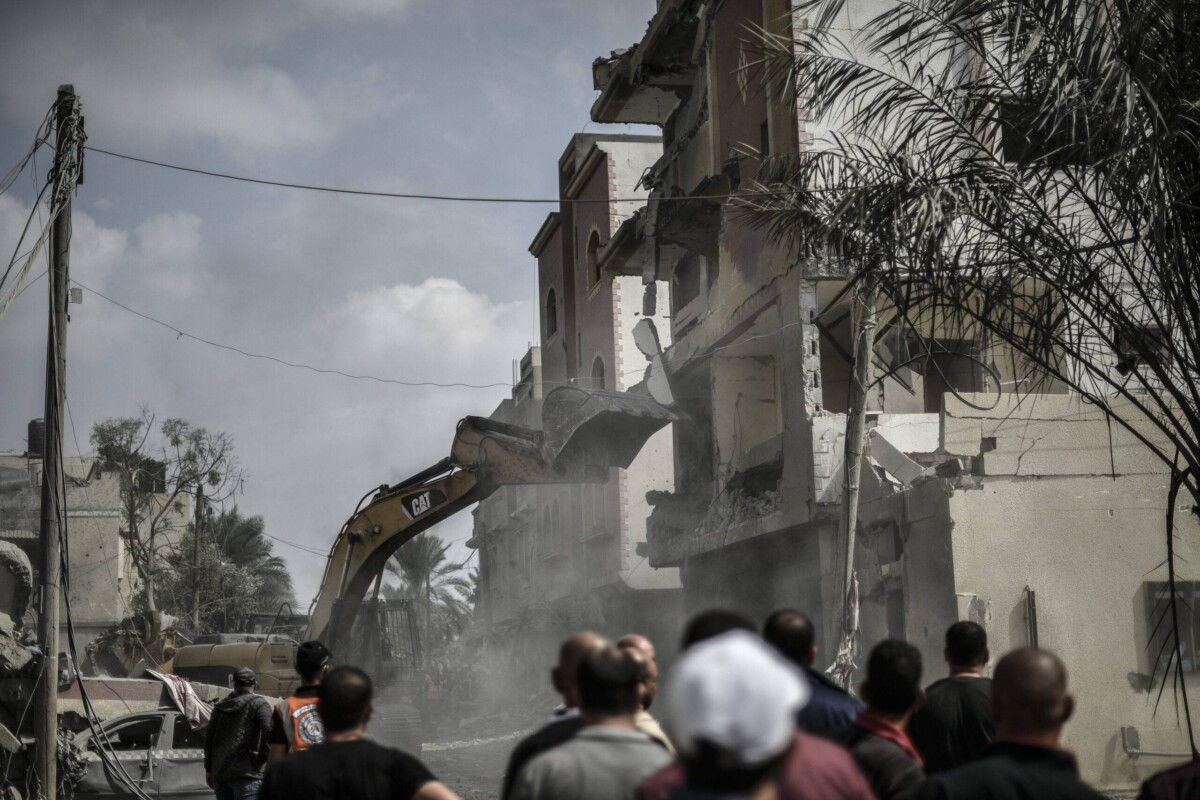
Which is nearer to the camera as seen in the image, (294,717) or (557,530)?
(294,717)

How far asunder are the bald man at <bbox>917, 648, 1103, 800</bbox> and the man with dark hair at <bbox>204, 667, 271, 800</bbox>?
5.63m

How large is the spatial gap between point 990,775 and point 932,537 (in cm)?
1092

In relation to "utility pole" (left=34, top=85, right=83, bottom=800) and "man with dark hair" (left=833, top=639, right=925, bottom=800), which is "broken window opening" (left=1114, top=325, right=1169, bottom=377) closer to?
"man with dark hair" (left=833, top=639, right=925, bottom=800)

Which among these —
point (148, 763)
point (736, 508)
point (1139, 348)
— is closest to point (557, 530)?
point (736, 508)

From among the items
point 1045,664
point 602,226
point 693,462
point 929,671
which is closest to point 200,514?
point 602,226

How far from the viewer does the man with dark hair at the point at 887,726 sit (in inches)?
152

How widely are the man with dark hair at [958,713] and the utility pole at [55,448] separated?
900 centimetres

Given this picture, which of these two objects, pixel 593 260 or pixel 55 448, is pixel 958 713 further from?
pixel 593 260

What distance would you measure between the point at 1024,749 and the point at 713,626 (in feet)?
2.90

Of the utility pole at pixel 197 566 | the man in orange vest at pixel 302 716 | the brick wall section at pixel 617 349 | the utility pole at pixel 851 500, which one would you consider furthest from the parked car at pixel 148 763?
the utility pole at pixel 197 566

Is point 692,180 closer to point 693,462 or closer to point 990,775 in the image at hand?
point 693,462

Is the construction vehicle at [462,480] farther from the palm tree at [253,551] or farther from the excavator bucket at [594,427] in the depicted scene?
the palm tree at [253,551]

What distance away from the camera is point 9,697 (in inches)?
474

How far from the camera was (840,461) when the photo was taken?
1697 cm
